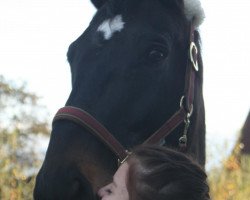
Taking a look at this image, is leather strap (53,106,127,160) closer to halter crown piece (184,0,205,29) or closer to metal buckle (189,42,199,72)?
metal buckle (189,42,199,72)

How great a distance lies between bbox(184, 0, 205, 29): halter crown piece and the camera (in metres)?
3.05

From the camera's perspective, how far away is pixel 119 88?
254 cm

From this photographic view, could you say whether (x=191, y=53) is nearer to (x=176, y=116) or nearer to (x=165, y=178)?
(x=176, y=116)

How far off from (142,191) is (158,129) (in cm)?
108

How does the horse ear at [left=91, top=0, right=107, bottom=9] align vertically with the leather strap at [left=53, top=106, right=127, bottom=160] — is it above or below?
above

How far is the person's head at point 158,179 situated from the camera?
155 cm

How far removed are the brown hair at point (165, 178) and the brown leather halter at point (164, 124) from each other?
65 cm

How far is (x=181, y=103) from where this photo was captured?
2770 millimetres

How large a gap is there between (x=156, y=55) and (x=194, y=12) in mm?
560

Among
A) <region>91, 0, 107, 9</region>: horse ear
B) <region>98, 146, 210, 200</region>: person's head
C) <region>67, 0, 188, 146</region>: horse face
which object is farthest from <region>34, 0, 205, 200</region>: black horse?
<region>98, 146, 210, 200</region>: person's head

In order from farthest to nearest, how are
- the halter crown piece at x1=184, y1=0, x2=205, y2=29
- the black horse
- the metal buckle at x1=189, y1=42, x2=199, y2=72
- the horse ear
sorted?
the horse ear, the halter crown piece at x1=184, y1=0, x2=205, y2=29, the metal buckle at x1=189, y1=42, x2=199, y2=72, the black horse

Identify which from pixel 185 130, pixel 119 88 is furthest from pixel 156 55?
pixel 185 130

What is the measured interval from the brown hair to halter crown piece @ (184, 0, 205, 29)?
1.53 metres

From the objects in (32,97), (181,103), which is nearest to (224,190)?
(181,103)
